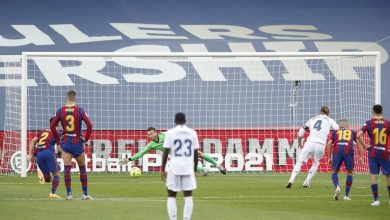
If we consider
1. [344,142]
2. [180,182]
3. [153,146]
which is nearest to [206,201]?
[344,142]

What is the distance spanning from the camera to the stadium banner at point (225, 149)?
32844mm

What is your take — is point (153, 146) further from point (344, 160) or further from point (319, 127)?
point (344, 160)

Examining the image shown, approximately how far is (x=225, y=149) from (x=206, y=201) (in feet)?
42.9

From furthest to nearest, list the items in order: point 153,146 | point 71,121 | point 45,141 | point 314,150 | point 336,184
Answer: point 153,146 → point 314,150 → point 45,141 → point 336,184 → point 71,121

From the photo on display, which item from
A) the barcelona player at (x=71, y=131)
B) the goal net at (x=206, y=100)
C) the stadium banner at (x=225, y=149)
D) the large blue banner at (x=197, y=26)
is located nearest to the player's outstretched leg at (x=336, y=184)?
the barcelona player at (x=71, y=131)

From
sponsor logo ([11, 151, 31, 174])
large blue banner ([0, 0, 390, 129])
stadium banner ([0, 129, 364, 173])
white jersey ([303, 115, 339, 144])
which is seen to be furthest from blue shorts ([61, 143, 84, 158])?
large blue banner ([0, 0, 390, 129])

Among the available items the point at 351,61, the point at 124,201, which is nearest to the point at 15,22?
the point at 351,61

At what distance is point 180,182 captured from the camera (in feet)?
48.4

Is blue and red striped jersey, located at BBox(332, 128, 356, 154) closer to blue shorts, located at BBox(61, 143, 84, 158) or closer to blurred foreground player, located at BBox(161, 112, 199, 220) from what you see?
blue shorts, located at BBox(61, 143, 84, 158)

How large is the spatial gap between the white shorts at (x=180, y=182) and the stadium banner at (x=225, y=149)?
59.1ft

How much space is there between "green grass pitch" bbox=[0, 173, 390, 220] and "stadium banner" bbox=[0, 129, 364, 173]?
400cm

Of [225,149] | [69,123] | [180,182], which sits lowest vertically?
[225,149]

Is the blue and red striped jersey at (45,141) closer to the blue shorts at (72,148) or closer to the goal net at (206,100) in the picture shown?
the blue shorts at (72,148)

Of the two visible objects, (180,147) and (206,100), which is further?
(206,100)
